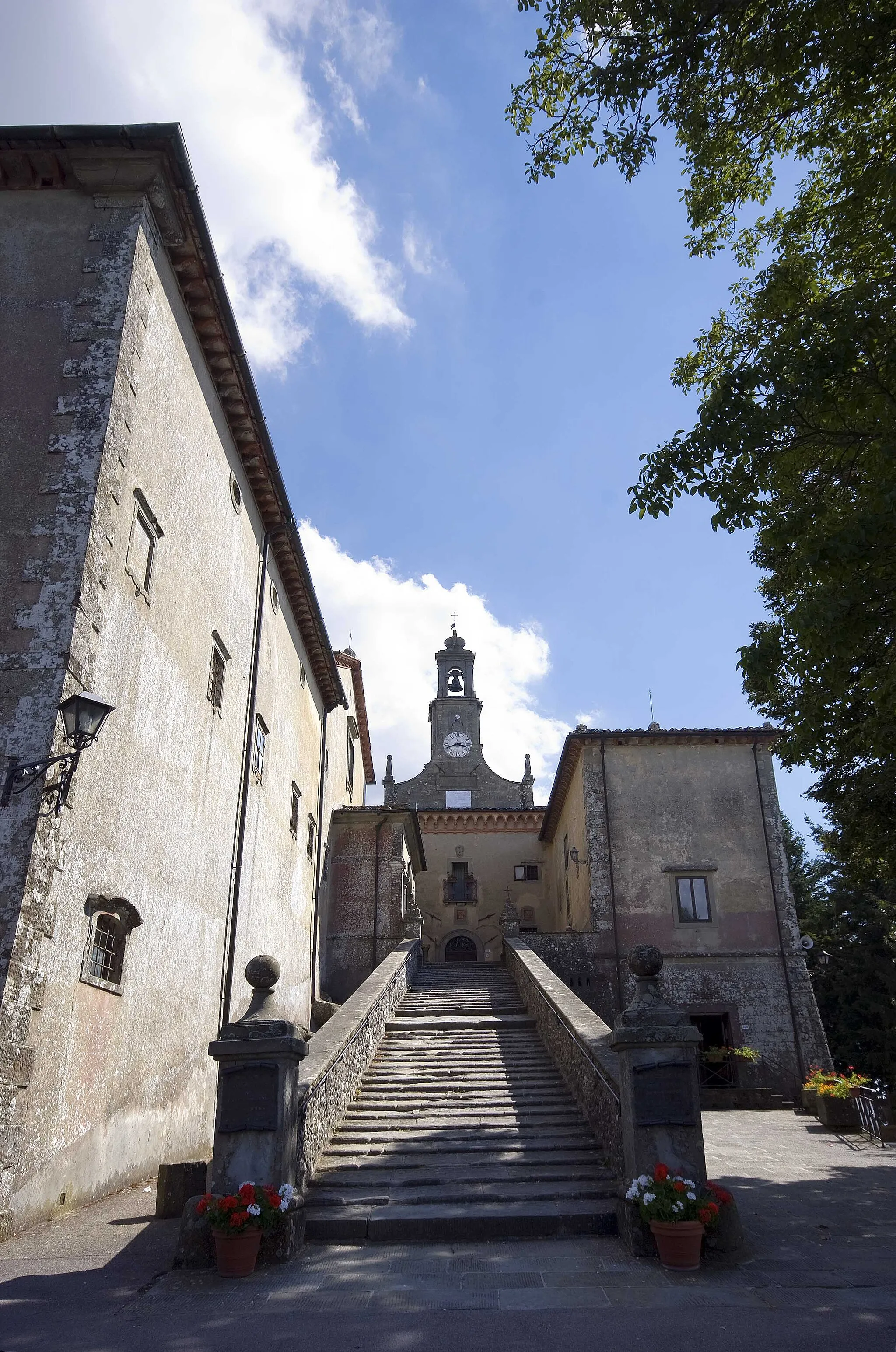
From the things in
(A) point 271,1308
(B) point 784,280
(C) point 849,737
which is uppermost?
(B) point 784,280

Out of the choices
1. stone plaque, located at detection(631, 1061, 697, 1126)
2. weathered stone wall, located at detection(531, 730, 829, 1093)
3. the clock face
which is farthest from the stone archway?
stone plaque, located at detection(631, 1061, 697, 1126)

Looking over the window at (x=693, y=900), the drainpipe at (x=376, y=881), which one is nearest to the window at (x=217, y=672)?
the drainpipe at (x=376, y=881)

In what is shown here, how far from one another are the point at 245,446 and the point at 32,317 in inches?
198

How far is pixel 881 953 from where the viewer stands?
97.5 feet

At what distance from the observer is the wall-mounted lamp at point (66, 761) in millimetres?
7469

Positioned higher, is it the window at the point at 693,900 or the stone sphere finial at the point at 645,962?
the window at the point at 693,900

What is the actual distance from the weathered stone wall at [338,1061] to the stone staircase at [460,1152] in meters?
0.19

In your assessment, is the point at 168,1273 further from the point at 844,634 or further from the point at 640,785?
the point at 640,785

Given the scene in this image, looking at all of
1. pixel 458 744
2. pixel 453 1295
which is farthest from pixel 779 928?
pixel 458 744

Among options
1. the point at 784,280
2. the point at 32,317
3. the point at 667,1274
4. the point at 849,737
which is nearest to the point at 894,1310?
the point at 667,1274

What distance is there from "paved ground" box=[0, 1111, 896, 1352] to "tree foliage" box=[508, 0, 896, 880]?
4668mm

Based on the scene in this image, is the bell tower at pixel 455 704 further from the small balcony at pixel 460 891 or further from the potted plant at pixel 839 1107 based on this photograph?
the potted plant at pixel 839 1107

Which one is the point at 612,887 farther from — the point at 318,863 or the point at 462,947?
the point at 462,947

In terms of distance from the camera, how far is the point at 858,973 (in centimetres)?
3009
